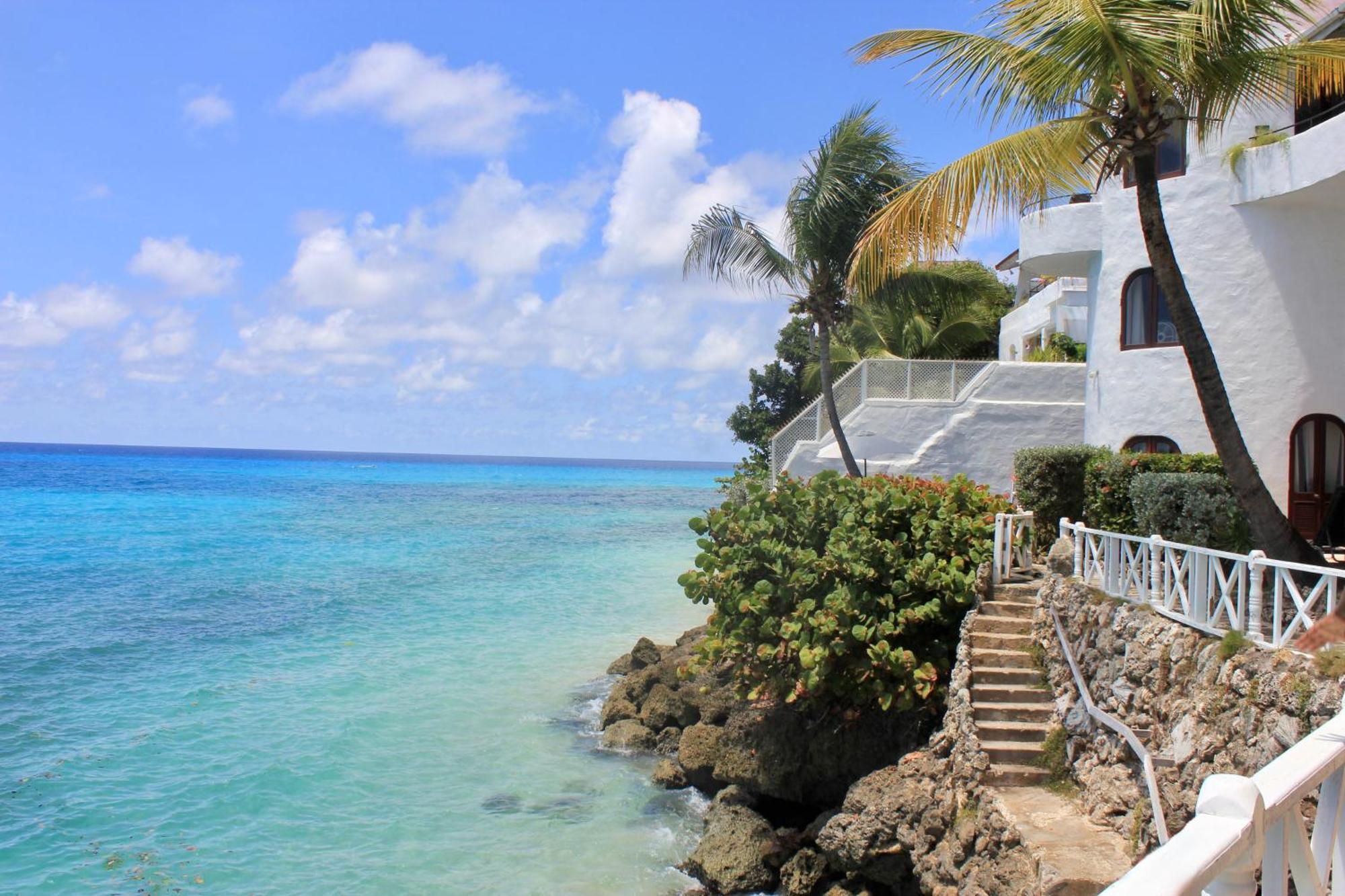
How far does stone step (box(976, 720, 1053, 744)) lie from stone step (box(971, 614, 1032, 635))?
1.53 m

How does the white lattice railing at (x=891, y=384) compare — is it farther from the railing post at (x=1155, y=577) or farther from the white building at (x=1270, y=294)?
the railing post at (x=1155, y=577)

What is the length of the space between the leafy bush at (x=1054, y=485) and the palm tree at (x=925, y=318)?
755 centimetres

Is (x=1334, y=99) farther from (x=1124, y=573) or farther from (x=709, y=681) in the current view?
(x=709, y=681)

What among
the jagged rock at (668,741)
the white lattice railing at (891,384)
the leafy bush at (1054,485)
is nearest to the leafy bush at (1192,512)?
the leafy bush at (1054,485)

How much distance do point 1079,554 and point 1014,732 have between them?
2.47m

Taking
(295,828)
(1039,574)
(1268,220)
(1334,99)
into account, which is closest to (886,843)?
(1039,574)

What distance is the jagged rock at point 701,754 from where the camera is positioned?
45.2 feet

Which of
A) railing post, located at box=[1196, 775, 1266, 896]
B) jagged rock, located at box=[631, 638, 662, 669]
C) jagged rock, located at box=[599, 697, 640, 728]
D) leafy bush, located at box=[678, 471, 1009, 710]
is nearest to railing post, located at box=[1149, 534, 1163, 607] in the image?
leafy bush, located at box=[678, 471, 1009, 710]

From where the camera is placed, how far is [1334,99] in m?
14.1

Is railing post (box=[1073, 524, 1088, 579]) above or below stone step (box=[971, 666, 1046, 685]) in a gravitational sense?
above

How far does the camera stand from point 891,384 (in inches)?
911

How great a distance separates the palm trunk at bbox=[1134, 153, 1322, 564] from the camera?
9.40 m

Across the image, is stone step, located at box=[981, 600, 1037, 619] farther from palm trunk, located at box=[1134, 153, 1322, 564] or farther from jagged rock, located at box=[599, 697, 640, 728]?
jagged rock, located at box=[599, 697, 640, 728]

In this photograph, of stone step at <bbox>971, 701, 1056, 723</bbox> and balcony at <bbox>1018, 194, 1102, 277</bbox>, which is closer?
stone step at <bbox>971, 701, 1056, 723</bbox>
